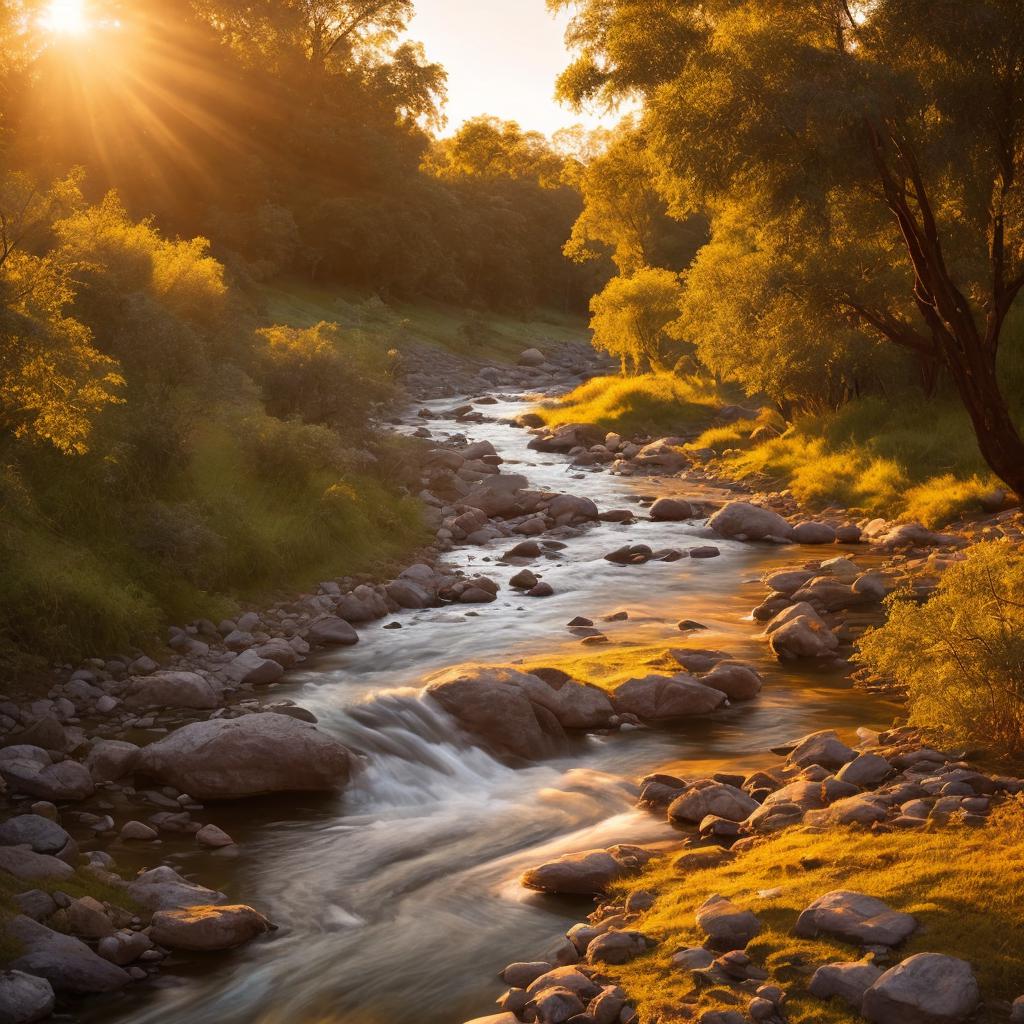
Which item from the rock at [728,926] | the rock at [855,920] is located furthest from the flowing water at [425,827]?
the rock at [855,920]

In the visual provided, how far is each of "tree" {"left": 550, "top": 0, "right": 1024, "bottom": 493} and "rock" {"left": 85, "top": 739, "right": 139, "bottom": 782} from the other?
923 centimetres

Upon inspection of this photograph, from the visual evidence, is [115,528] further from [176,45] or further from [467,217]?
[467,217]

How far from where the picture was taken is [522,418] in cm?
4628

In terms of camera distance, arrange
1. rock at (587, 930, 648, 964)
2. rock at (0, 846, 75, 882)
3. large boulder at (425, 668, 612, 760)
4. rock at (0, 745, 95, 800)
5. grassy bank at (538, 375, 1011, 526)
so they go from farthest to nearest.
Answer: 1. grassy bank at (538, 375, 1011, 526)
2. large boulder at (425, 668, 612, 760)
3. rock at (0, 745, 95, 800)
4. rock at (0, 846, 75, 882)
5. rock at (587, 930, 648, 964)

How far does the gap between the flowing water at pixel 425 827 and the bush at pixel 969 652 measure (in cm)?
176

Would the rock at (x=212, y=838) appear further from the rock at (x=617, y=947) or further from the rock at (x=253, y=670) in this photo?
the rock at (x=253, y=670)

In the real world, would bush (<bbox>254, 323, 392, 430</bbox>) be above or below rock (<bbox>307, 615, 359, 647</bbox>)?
above

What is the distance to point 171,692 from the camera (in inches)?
563

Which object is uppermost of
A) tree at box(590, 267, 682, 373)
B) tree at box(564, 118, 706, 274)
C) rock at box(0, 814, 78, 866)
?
tree at box(564, 118, 706, 274)

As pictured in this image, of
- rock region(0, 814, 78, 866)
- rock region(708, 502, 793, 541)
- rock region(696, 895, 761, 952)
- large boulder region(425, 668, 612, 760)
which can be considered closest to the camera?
rock region(696, 895, 761, 952)

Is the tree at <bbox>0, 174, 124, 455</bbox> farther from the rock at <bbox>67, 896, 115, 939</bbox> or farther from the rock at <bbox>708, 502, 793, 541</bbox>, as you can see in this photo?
the rock at <bbox>708, 502, 793, 541</bbox>

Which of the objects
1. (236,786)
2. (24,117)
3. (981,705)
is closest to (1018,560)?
(981,705)

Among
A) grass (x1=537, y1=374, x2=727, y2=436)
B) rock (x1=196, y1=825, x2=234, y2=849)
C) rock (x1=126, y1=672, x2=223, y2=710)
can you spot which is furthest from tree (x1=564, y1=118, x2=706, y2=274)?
rock (x1=196, y1=825, x2=234, y2=849)

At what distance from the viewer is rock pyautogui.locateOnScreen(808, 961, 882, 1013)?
691cm
